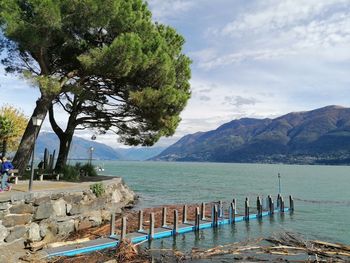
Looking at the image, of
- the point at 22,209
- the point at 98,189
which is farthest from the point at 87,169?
the point at 22,209

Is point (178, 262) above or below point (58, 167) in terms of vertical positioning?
below

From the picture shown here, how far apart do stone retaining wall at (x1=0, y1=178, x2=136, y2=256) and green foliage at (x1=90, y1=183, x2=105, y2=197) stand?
23cm

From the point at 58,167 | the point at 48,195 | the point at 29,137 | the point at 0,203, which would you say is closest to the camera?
the point at 0,203

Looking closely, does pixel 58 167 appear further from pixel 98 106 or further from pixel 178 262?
pixel 178 262

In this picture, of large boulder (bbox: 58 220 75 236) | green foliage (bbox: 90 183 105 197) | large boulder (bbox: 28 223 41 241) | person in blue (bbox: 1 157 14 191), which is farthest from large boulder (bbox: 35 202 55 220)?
green foliage (bbox: 90 183 105 197)

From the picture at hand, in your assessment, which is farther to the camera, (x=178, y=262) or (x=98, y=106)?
(x=98, y=106)

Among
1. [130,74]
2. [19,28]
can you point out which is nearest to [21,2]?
[19,28]

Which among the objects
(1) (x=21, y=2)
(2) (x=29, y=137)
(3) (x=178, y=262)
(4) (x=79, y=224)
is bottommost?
(3) (x=178, y=262)

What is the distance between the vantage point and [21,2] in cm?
1833

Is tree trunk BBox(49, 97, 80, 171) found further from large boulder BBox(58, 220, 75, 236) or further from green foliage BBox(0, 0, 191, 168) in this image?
large boulder BBox(58, 220, 75, 236)

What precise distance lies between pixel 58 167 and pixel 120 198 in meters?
4.88

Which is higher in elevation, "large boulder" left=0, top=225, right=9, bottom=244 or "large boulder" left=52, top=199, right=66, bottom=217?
"large boulder" left=52, top=199, right=66, bottom=217

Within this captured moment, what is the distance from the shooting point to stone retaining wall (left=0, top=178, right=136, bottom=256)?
44.5 ft

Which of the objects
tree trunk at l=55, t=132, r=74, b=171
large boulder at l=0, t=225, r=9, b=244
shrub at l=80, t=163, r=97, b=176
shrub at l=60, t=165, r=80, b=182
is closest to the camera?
large boulder at l=0, t=225, r=9, b=244
